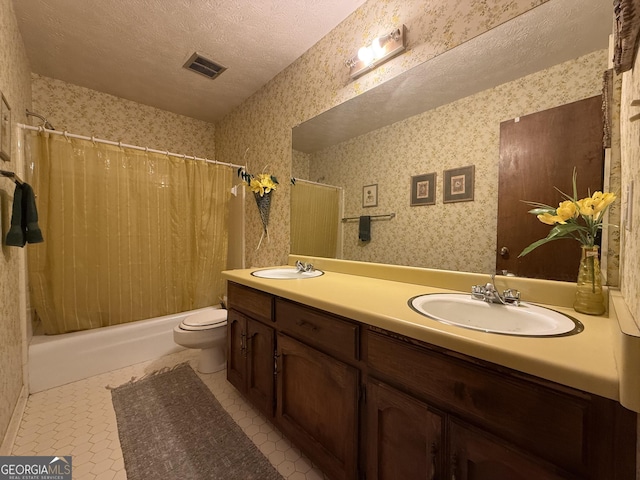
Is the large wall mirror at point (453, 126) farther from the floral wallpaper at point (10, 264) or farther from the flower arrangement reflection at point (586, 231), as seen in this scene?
the floral wallpaper at point (10, 264)

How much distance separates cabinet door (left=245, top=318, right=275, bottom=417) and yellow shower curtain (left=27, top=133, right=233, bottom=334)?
1.27 meters

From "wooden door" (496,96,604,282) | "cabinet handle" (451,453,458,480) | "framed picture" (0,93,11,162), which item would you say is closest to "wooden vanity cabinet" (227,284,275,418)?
"cabinet handle" (451,453,458,480)

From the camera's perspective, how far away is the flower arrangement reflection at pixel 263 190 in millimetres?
2051

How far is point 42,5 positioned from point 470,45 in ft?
7.68

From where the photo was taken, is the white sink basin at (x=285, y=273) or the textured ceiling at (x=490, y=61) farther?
the white sink basin at (x=285, y=273)

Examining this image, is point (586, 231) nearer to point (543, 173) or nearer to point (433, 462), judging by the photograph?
point (543, 173)

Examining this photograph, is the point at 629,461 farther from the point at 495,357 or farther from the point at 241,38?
the point at 241,38

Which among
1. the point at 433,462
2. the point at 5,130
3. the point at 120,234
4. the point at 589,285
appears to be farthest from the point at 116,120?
the point at 589,285

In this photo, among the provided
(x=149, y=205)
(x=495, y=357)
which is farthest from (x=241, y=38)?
(x=495, y=357)

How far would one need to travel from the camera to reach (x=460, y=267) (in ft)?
3.66

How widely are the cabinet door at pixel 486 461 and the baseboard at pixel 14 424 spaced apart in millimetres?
→ 1819

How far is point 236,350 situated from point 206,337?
35cm

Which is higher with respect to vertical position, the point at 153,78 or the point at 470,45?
the point at 153,78

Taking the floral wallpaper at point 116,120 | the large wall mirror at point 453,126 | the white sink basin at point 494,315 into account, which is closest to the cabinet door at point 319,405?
the white sink basin at point 494,315
